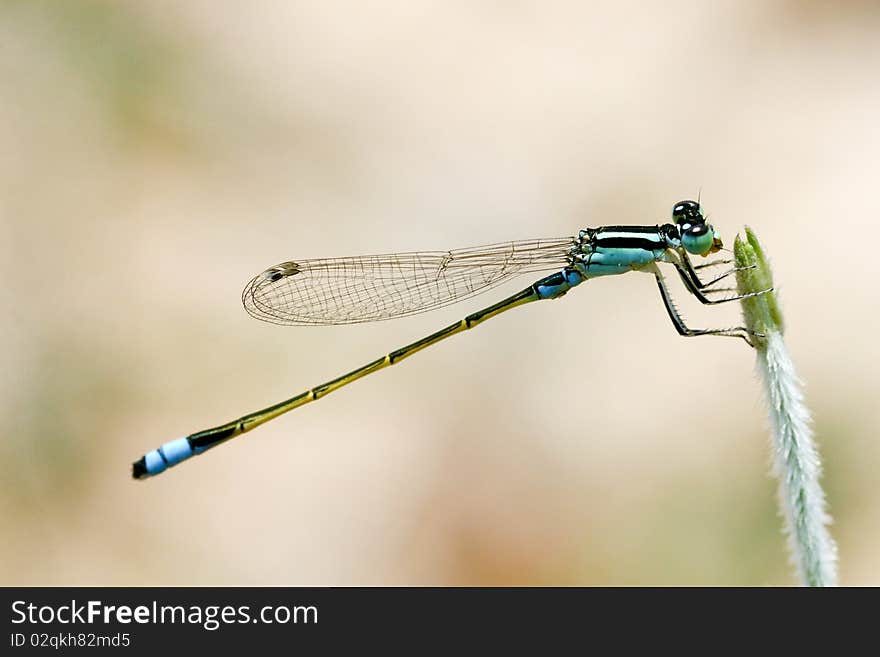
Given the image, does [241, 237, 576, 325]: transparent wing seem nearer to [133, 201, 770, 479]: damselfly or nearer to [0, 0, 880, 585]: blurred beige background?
[133, 201, 770, 479]: damselfly

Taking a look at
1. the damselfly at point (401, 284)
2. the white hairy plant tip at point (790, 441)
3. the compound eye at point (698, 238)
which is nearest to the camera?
the white hairy plant tip at point (790, 441)

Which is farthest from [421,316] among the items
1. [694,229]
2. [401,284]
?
[694,229]

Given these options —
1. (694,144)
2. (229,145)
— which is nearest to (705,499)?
(694,144)

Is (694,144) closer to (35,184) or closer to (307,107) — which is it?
(307,107)

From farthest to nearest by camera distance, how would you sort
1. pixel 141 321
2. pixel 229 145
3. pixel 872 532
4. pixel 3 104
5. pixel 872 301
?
pixel 229 145 → pixel 3 104 → pixel 141 321 → pixel 872 301 → pixel 872 532

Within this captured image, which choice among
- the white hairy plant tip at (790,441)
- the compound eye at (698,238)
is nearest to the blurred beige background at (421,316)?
the compound eye at (698,238)

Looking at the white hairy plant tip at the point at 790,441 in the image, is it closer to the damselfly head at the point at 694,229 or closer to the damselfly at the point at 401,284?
the damselfly head at the point at 694,229
